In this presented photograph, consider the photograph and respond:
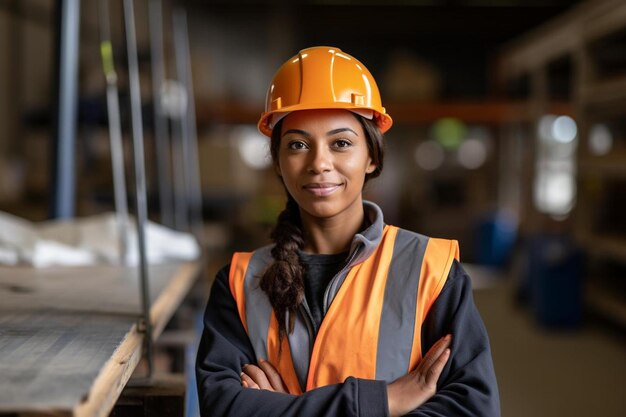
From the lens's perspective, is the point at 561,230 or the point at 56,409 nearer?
the point at 56,409

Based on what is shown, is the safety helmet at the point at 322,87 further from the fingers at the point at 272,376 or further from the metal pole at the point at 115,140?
the metal pole at the point at 115,140

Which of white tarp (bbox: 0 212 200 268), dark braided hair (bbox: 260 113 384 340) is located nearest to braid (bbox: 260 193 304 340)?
dark braided hair (bbox: 260 113 384 340)

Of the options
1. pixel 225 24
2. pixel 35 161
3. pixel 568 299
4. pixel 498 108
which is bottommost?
pixel 568 299

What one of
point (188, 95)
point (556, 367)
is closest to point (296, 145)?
point (188, 95)

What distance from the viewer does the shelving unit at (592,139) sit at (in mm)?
6582

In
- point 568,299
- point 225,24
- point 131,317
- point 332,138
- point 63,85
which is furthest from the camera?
point 225,24

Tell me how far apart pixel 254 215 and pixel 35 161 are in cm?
337

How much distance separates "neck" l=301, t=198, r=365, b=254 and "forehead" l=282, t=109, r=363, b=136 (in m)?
0.25

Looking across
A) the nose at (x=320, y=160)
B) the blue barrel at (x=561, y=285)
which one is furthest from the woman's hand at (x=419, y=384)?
the blue barrel at (x=561, y=285)

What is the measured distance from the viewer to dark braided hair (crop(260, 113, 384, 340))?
66.4 inches

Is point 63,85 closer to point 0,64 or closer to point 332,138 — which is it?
point 332,138

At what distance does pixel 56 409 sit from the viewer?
1.31 meters

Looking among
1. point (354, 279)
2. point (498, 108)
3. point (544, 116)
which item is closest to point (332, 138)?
point (354, 279)

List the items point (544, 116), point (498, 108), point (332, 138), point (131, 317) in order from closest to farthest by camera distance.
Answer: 1. point (332, 138)
2. point (131, 317)
3. point (544, 116)
4. point (498, 108)
